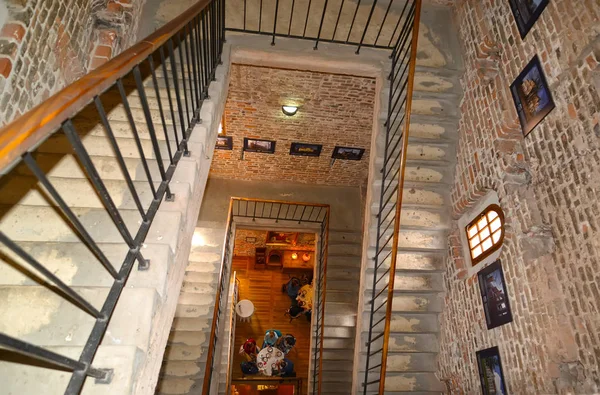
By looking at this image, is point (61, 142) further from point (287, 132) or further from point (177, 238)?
point (287, 132)

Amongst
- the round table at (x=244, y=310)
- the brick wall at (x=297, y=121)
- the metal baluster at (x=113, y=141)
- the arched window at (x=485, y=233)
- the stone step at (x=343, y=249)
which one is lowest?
the metal baluster at (x=113, y=141)

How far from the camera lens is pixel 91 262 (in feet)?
7.34

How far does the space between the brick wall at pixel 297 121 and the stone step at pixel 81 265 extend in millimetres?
4508

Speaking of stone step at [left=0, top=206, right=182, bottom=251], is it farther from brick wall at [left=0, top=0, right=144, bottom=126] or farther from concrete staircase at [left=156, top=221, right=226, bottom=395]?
concrete staircase at [left=156, top=221, right=226, bottom=395]

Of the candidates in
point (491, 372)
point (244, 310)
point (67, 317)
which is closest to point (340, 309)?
point (244, 310)

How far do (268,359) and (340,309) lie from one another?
6.60ft

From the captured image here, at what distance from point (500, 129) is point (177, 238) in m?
3.51

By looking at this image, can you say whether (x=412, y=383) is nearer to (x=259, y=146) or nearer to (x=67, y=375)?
(x=67, y=375)

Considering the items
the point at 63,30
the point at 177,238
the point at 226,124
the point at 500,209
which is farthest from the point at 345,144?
the point at 177,238

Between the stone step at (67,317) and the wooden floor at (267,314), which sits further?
the wooden floor at (267,314)

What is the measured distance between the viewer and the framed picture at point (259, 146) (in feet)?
26.0

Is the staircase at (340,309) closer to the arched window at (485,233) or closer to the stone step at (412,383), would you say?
the stone step at (412,383)

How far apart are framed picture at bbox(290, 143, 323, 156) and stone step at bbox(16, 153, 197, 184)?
17.0 ft

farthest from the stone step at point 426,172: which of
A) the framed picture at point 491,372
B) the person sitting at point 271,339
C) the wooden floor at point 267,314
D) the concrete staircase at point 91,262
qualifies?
the wooden floor at point 267,314
